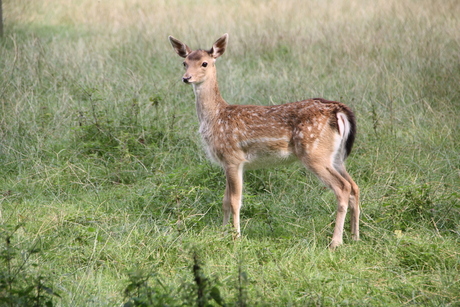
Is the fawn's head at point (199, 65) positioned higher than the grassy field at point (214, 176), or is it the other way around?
the fawn's head at point (199, 65)

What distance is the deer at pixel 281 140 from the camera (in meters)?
4.68

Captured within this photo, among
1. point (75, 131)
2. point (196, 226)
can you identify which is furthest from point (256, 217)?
point (75, 131)

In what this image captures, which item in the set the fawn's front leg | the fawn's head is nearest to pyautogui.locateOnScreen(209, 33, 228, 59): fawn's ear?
the fawn's head

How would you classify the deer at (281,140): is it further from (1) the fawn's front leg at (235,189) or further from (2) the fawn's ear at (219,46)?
(2) the fawn's ear at (219,46)

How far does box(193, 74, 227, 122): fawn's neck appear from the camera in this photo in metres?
5.35

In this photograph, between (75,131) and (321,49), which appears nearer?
(75,131)

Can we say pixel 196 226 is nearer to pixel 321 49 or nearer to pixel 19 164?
pixel 19 164

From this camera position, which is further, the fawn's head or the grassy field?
the fawn's head

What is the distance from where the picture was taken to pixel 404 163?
5887 millimetres

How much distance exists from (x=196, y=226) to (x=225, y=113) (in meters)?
1.05

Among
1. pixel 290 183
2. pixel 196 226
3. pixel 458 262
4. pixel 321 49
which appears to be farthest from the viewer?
pixel 321 49

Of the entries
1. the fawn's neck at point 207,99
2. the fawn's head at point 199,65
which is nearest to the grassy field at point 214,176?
the fawn's neck at point 207,99

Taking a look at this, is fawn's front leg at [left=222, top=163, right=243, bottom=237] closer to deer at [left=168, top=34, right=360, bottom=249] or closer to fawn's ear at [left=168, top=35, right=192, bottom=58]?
deer at [left=168, top=34, right=360, bottom=249]

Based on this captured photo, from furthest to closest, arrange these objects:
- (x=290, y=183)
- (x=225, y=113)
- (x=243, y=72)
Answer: (x=243, y=72) → (x=290, y=183) → (x=225, y=113)
